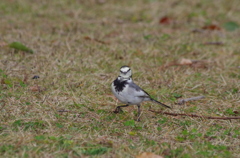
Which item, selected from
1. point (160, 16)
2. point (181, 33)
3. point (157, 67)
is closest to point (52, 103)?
point (157, 67)

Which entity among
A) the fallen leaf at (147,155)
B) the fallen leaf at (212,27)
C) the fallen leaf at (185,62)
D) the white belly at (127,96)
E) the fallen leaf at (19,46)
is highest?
the fallen leaf at (212,27)

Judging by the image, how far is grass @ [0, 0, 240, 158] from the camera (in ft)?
11.5

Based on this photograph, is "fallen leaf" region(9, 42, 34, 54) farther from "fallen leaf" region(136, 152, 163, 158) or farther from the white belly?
"fallen leaf" region(136, 152, 163, 158)

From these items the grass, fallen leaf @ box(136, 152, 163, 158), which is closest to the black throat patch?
the grass

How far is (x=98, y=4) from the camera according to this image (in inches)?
394

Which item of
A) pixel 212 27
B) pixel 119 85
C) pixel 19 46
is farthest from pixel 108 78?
pixel 212 27

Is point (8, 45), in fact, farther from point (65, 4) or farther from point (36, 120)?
point (65, 4)

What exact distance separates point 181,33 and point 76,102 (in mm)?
4111

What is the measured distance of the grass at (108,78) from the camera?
3.51 m

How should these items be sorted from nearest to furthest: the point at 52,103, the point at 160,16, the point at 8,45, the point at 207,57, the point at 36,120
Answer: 1. the point at 36,120
2. the point at 52,103
3. the point at 8,45
4. the point at 207,57
5. the point at 160,16

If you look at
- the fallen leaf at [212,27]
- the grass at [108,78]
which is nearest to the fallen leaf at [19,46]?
the grass at [108,78]

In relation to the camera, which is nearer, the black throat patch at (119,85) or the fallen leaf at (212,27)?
the black throat patch at (119,85)

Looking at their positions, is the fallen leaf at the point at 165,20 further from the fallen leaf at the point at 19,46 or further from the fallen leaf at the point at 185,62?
the fallen leaf at the point at 19,46

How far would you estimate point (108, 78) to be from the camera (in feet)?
18.0
